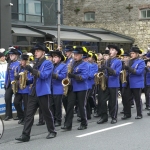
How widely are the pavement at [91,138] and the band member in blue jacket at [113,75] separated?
44 cm

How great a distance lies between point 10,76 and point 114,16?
22.8 m

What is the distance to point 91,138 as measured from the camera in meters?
8.91

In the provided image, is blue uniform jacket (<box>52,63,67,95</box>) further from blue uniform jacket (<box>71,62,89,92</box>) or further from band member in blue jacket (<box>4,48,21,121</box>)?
band member in blue jacket (<box>4,48,21,121</box>)

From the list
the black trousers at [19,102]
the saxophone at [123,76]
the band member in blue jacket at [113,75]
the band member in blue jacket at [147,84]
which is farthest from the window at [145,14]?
the black trousers at [19,102]

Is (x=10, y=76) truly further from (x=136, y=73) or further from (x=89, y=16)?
(x=89, y=16)

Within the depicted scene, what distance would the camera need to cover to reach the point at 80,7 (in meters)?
34.2

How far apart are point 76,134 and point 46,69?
1.77m

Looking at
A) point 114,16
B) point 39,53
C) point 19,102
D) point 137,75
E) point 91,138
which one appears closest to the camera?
point 39,53

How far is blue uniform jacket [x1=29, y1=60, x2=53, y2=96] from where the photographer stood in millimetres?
8484

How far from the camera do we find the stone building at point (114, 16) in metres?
31.8

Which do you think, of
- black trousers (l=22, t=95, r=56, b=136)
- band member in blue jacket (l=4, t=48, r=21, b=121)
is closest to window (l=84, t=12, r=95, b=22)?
band member in blue jacket (l=4, t=48, r=21, b=121)

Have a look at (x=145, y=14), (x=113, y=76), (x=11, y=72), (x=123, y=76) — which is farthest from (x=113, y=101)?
(x=145, y=14)

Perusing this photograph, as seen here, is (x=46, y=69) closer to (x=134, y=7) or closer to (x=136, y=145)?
(x=136, y=145)

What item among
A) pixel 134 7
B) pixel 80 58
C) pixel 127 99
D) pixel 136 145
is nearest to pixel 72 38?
pixel 134 7
